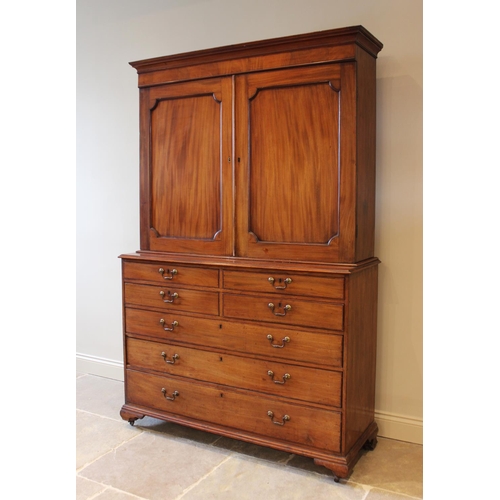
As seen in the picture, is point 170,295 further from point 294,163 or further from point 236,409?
point 294,163

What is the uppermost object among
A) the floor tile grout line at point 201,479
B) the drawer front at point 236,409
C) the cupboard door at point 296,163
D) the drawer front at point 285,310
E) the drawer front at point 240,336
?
the cupboard door at point 296,163

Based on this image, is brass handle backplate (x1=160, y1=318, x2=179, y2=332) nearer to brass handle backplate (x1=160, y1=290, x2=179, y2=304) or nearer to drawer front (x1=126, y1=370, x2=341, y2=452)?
brass handle backplate (x1=160, y1=290, x2=179, y2=304)

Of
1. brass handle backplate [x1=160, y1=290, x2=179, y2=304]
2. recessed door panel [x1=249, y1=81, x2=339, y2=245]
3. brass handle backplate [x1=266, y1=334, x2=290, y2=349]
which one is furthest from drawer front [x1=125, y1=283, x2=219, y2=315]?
recessed door panel [x1=249, y1=81, x2=339, y2=245]

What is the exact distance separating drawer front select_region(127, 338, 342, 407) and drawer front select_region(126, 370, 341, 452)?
0.16ft

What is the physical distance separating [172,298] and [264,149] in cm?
93

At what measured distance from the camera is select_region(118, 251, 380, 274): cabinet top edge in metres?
2.35

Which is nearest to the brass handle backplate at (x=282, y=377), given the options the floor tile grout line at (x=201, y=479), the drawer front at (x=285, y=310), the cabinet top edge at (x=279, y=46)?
the drawer front at (x=285, y=310)

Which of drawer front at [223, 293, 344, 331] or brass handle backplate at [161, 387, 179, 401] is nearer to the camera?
drawer front at [223, 293, 344, 331]

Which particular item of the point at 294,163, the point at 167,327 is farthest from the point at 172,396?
the point at 294,163

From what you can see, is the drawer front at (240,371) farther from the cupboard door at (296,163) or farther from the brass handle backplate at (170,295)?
the cupboard door at (296,163)

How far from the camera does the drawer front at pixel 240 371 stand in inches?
93.4

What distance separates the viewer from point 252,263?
2543mm
